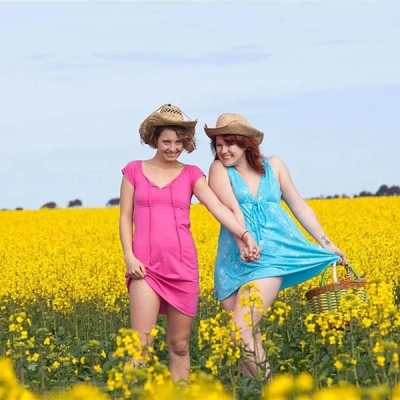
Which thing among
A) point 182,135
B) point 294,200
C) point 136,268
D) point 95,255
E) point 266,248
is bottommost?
point 136,268

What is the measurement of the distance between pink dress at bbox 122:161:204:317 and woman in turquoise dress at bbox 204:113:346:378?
8.3 inches

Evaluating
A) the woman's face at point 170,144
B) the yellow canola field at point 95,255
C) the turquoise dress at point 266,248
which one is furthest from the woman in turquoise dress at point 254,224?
the yellow canola field at point 95,255

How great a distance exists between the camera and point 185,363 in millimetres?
7738

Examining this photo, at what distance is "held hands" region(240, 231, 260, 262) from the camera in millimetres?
7242

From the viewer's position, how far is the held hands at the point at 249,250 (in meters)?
7.24

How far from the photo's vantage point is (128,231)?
753 cm

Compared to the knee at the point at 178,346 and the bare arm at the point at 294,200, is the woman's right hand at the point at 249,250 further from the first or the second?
the knee at the point at 178,346

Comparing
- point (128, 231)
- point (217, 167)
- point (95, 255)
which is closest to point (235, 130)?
point (217, 167)

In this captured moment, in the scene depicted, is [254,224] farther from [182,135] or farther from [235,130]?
[182,135]

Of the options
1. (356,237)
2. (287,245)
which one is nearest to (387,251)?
(356,237)

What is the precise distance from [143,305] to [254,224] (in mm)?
962

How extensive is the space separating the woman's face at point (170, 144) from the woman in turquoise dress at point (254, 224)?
27 cm

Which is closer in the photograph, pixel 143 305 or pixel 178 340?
pixel 143 305

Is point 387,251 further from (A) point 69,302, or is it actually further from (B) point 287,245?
(B) point 287,245
